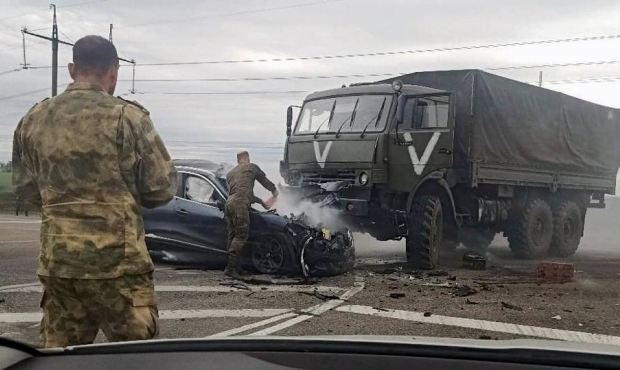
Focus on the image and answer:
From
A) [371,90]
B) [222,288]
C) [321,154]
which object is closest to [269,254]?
Result: [222,288]

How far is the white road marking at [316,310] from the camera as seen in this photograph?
5.95 m

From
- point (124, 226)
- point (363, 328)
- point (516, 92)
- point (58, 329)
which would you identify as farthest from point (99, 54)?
point (516, 92)

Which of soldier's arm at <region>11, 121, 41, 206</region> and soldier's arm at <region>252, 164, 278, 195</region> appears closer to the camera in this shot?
soldier's arm at <region>11, 121, 41, 206</region>

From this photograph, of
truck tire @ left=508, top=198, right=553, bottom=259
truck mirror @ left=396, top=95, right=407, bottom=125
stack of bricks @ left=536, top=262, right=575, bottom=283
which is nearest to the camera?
stack of bricks @ left=536, top=262, right=575, bottom=283

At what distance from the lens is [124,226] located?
257 cm

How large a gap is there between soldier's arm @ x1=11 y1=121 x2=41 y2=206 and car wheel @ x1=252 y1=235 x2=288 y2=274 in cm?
652

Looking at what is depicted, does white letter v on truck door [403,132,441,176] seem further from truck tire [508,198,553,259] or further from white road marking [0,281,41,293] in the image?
white road marking [0,281,41,293]

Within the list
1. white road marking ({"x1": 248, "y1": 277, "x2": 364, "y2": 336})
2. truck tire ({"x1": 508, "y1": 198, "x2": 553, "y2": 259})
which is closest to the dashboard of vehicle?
white road marking ({"x1": 248, "y1": 277, "x2": 364, "y2": 336})

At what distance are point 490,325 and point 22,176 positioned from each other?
4.96 m

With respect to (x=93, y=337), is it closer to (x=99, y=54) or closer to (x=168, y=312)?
(x=99, y=54)

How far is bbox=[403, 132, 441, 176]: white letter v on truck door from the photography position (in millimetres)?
10422

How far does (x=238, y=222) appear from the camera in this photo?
913 cm

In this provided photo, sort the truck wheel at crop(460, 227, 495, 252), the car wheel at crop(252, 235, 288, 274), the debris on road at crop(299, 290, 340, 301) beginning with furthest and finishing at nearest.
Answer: the truck wheel at crop(460, 227, 495, 252), the car wheel at crop(252, 235, 288, 274), the debris on road at crop(299, 290, 340, 301)

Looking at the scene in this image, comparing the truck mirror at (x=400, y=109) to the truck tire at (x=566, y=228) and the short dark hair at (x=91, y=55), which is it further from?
the short dark hair at (x=91, y=55)
